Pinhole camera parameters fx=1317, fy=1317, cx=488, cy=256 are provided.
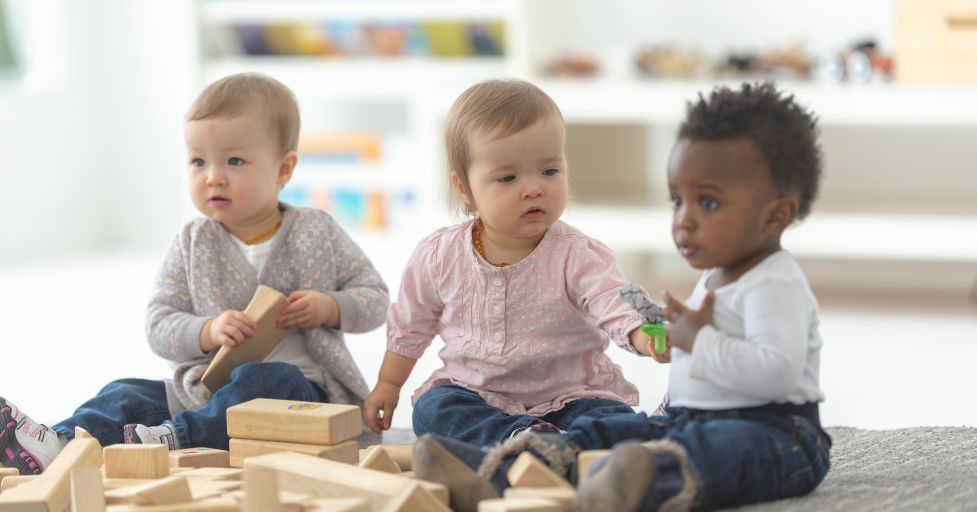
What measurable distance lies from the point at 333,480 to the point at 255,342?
432 millimetres

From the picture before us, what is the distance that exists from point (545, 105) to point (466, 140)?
10cm

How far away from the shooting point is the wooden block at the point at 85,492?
1.16 m

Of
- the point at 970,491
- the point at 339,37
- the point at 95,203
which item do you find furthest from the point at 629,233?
the point at 95,203

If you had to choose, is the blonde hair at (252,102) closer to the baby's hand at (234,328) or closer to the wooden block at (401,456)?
the baby's hand at (234,328)

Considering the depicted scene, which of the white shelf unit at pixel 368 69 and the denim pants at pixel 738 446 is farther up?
the white shelf unit at pixel 368 69

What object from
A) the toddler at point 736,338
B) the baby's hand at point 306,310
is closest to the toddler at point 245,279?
the baby's hand at point 306,310

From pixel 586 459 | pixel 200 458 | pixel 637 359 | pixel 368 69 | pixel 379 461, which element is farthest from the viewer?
pixel 368 69

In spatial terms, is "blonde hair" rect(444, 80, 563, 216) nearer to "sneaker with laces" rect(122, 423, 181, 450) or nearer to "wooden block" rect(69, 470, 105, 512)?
"sneaker with laces" rect(122, 423, 181, 450)

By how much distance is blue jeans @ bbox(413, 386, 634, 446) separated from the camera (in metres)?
1.41

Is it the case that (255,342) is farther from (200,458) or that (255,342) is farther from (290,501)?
(290,501)

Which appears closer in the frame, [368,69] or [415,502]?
[415,502]

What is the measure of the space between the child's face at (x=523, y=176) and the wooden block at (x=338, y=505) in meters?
0.42

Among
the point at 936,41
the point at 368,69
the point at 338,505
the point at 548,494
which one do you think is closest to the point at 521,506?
the point at 548,494

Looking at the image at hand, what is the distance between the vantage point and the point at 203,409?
5.11 feet
